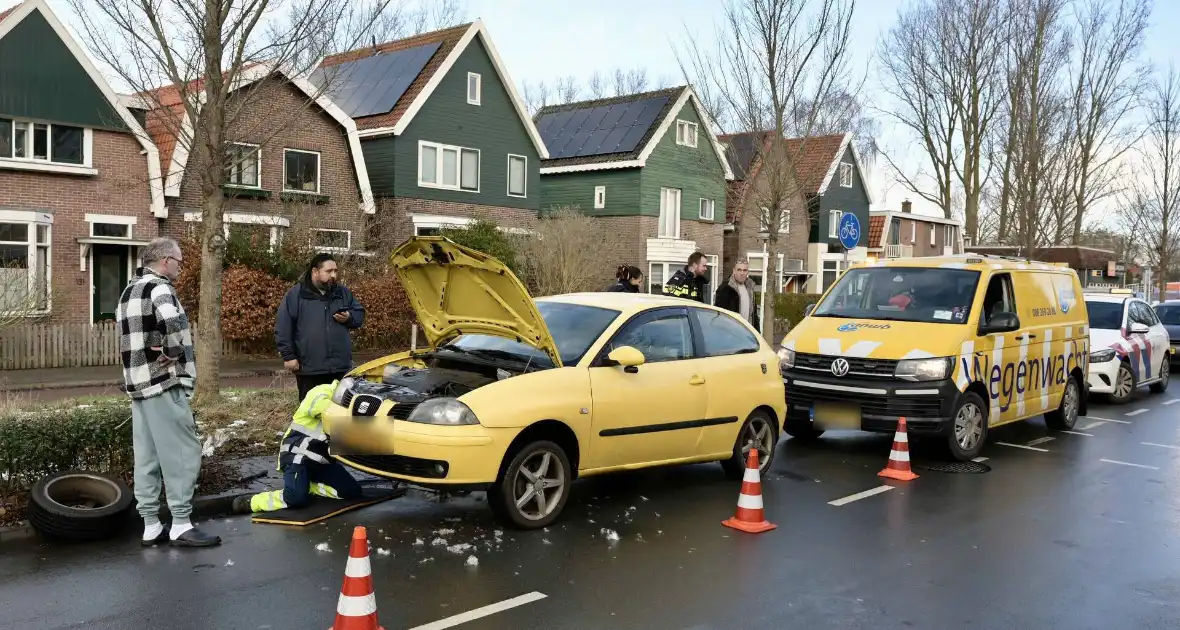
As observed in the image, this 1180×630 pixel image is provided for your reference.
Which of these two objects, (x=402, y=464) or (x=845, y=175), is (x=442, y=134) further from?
(x=845, y=175)

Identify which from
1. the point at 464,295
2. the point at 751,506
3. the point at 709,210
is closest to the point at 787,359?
the point at 751,506

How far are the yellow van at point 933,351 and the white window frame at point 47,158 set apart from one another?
54.5 ft

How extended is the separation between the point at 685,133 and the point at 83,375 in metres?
25.9

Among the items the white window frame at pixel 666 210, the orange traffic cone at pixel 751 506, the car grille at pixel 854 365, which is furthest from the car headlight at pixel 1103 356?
the white window frame at pixel 666 210

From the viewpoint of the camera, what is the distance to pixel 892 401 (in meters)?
9.37

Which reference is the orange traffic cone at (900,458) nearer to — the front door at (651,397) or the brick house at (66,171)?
the front door at (651,397)

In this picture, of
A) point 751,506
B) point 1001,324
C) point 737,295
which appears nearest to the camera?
point 751,506

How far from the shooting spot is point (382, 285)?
68.4 feet

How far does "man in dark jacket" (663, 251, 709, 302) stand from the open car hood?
4.22 metres

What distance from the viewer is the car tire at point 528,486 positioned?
6.45m

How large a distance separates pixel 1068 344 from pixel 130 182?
1867cm

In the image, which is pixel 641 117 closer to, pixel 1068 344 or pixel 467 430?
pixel 1068 344

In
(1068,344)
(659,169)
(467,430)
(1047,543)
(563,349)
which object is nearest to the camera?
(467,430)

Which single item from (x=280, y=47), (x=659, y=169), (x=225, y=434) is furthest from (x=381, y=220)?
(x=225, y=434)
